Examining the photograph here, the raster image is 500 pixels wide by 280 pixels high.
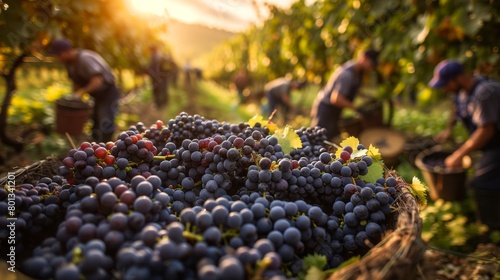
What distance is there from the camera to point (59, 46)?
4.33m

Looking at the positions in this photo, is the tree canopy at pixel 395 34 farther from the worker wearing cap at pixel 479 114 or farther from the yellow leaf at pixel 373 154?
the yellow leaf at pixel 373 154

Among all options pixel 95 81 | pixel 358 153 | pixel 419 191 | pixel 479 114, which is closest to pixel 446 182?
pixel 479 114

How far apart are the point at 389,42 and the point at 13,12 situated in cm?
499

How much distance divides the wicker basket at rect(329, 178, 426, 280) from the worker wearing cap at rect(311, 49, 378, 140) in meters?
3.86

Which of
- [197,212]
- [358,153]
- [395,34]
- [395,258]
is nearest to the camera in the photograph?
[395,258]

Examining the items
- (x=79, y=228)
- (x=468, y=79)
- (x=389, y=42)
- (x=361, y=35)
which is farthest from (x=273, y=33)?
(x=79, y=228)

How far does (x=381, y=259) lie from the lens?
86cm

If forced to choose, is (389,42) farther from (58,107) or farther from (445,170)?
(58,107)

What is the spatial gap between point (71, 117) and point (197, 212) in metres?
4.64

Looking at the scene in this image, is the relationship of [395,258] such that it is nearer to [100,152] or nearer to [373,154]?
[373,154]

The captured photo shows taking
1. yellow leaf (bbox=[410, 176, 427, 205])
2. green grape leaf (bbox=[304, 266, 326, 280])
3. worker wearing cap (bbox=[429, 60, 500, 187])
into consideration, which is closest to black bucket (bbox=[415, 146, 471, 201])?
worker wearing cap (bbox=[429, 60, 500, 187])

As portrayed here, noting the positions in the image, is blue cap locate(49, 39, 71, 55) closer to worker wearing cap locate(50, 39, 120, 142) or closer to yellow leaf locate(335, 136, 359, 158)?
worker wearing cap locate(50, 39, 120, 142)

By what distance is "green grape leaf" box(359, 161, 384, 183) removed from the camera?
52.5 inches

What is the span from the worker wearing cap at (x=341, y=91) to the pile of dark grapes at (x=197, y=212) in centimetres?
353
